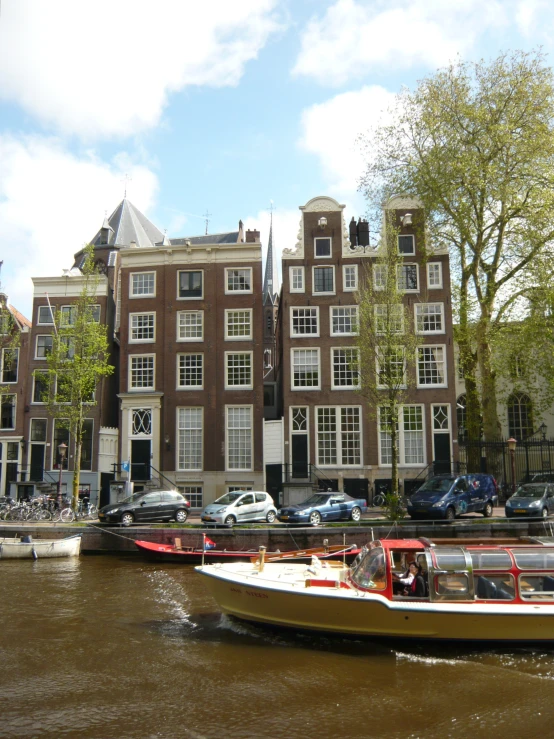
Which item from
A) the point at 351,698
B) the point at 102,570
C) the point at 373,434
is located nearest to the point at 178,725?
the point at 351,698

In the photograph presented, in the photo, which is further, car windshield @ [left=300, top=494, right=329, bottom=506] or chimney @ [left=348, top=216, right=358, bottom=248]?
chimney @ [left=348, top=216, right=358, bottom=248]

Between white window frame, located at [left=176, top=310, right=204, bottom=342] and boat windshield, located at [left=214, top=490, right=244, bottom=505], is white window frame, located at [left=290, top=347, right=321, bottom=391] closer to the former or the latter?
white window frame, located at [left=176, top=310, right=204, bottom=342]

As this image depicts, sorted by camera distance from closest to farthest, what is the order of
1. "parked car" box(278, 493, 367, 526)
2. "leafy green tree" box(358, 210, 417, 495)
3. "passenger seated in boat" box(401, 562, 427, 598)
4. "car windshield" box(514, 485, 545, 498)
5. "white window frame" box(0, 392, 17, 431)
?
"passenger seated in boat" box(401, 562, 427, 598), "car windshield" box(514, 485, 545, 498), "parked car" box(278, 493, 367, 526), "leafy green tree" box(358, 210, 417, 495), "white window frame" box(0, 392, 17, 431)

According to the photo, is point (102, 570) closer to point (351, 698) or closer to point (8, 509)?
point (8, 509)

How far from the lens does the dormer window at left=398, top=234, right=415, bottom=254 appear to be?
35.8 meters

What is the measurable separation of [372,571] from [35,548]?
15009 millimetres

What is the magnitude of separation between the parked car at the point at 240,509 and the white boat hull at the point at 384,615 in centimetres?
1212

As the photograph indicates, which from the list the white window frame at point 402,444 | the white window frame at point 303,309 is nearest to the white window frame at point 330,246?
the white window frame at point 303,309

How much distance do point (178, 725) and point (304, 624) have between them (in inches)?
177

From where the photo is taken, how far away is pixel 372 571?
13.7m

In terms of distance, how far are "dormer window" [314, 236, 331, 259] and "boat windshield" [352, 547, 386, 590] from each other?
78.3 ft

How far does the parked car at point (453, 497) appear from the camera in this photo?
84.2ft

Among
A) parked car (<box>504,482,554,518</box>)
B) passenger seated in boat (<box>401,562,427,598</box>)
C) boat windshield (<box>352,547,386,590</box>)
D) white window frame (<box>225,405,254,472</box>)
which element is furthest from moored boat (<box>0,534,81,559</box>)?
parked car (<box>504,482,554,518</box>)

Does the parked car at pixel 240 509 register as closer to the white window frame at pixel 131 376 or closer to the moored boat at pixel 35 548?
the moored boat at pixel 35 548
